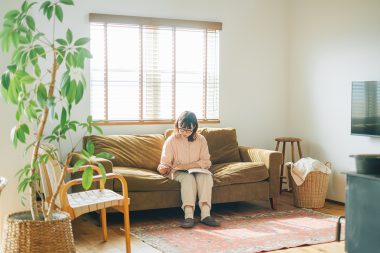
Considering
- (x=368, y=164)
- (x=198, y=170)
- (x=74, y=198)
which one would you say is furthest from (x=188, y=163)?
(x=368, y=164)

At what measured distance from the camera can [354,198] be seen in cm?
361

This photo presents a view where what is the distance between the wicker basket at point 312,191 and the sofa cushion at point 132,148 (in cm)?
147

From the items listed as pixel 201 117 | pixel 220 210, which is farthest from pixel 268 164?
pixel 201 117

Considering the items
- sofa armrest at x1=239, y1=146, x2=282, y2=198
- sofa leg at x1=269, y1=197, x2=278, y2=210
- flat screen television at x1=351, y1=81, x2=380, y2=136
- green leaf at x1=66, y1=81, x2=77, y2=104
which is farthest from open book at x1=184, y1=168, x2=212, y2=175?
green leaf at x1=66, y1=81, x2=77, y2=104

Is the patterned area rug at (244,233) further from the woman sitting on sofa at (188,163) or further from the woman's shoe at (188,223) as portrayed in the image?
the woman sitting on sofa at (188,163)

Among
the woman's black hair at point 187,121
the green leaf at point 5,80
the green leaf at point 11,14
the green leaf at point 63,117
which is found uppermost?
the green leaf at point 11,14

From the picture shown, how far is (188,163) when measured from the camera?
534cm

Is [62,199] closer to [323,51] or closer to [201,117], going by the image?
[201,117]

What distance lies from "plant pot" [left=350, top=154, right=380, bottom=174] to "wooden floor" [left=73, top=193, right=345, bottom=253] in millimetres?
911

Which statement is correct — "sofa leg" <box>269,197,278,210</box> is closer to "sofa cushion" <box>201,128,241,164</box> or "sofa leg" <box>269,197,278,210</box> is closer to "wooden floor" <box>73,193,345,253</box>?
"wooden floor" <box>73,193,345,253</box>

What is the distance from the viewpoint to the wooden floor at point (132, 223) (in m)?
4.30

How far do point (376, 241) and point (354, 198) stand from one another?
29 cm

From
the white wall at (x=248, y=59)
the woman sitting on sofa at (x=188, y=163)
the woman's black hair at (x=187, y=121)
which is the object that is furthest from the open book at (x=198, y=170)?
the white wall at (x=248, y=59)

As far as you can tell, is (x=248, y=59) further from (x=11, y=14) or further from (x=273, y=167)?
(x=11, y=14)
